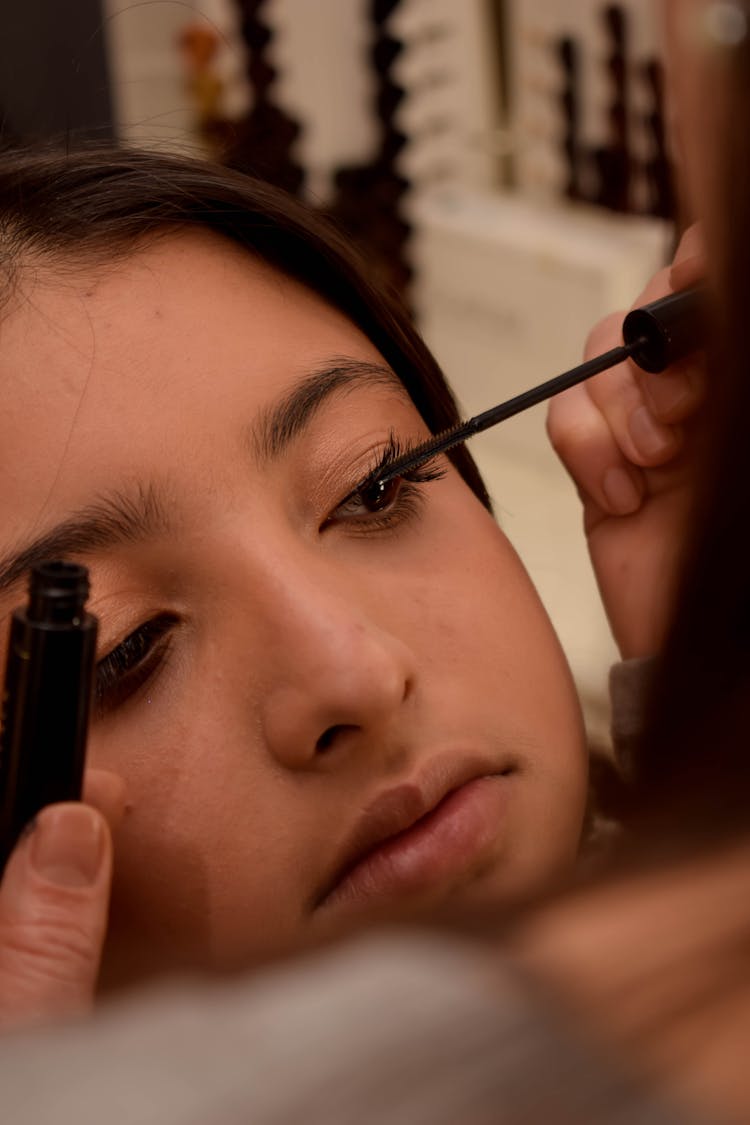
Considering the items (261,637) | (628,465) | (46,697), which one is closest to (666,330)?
(628,465)

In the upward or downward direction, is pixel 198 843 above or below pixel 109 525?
below

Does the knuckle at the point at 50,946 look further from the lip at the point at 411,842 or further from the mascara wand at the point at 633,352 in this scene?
the mascara wand at the point at 633,352

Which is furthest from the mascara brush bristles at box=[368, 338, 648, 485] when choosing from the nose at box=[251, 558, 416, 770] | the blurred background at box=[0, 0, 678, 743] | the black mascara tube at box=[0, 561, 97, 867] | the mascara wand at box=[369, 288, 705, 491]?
the blurred background at box=[0, 0, 678, 743]

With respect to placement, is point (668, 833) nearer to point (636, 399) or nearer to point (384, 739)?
point (384, 739)

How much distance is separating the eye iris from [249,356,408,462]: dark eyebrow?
0.05 metres

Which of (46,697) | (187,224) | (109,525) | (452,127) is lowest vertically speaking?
(46,697)

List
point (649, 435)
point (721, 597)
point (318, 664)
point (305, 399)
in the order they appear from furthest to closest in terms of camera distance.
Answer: point (649, 435), point (305, 399), point (318, 664), point (721, 597)

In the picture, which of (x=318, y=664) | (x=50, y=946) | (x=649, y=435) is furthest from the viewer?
(x=649, y=435)

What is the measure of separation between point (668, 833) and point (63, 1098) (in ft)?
0.42

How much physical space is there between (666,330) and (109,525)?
0.94 feet

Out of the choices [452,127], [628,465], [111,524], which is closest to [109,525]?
[111,524]

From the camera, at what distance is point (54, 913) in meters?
0.43

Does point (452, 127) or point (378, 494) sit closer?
point (378, 494)

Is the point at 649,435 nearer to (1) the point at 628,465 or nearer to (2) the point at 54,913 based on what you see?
(1) the point at 628,465
